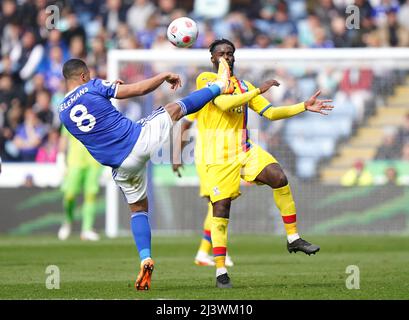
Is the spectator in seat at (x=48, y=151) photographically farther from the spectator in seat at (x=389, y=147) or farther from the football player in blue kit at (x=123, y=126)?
the football player in blue kit at (x=123, y=126)

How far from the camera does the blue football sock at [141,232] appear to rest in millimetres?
10219

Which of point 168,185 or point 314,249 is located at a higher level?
point 168,185

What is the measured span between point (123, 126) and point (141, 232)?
1047mm

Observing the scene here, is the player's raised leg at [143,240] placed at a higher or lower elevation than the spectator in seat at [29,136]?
lower

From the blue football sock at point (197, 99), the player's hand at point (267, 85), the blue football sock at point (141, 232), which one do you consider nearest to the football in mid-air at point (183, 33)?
the blue football sock at point (197, 99)

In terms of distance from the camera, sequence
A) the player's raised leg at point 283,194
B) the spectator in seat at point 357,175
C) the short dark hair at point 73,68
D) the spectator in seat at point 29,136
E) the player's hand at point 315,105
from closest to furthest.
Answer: the short dark hair at point 73,68 < the player's hand at point 315,105 < the player's raised leg at point 283,194 < the spectator in seat at point 357,175 < the spectator in seat at point 29,136

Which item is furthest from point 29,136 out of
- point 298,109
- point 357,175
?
point 298,109

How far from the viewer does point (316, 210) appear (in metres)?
19.6

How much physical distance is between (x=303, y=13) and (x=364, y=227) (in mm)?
5684

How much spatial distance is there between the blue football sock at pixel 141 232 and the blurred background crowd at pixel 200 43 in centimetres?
980

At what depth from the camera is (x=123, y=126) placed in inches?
403

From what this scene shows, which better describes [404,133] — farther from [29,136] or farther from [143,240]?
[143,240]
